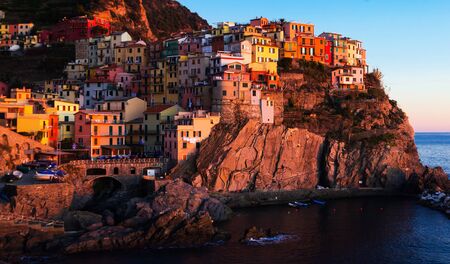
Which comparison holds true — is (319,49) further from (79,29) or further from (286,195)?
(79,29)

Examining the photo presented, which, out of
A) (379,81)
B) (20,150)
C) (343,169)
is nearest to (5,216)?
(20,150)

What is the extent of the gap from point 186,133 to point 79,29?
52.9 metres

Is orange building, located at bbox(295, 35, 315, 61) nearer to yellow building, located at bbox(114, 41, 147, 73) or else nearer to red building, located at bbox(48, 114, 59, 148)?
yellow building, located at bbox(114, 41, 147, 73)

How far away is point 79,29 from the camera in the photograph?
389 ft

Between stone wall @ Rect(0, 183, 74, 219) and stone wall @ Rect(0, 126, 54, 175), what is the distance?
7.63 meters

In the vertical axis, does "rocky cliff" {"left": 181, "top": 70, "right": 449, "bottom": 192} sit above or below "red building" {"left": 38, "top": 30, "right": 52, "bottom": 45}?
below

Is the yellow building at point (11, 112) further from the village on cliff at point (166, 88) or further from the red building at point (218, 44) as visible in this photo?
the red building at point (218, 44)

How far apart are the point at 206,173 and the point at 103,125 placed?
50.8 feet

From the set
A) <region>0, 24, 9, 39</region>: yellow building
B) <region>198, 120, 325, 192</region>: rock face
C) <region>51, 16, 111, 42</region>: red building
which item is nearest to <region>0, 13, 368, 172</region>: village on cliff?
<region>51, 16, 111, 42</region>: red building

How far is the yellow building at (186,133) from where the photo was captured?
248ft

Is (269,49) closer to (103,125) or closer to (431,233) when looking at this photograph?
(103,125)

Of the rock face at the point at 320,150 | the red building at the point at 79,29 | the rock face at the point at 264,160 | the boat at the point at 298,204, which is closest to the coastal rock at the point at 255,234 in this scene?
the boat at the point at 298,204

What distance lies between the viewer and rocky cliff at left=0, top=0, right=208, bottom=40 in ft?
432

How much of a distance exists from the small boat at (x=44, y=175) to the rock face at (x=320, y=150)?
17.7 m
